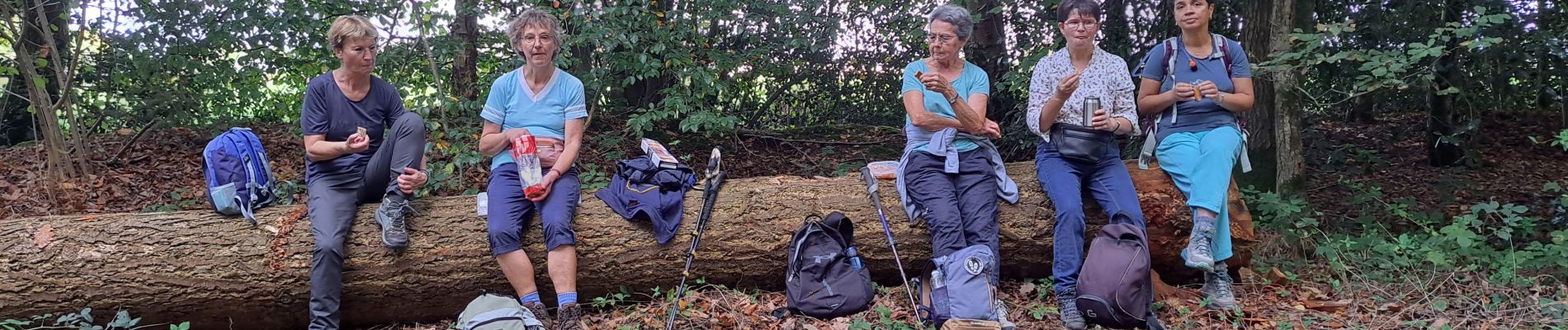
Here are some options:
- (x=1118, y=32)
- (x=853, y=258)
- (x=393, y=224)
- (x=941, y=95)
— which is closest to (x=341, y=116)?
(x=393, y=224)

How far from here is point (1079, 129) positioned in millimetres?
4242

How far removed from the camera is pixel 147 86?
751cm

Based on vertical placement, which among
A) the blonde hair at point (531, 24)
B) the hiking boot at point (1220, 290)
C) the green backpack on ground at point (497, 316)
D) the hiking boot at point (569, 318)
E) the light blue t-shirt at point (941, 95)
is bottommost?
the hiking boot at point (1220, 290)

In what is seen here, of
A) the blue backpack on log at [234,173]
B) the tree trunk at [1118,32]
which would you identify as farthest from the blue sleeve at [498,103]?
the tree trunk at [1118,32]

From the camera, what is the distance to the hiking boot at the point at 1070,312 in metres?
3.89

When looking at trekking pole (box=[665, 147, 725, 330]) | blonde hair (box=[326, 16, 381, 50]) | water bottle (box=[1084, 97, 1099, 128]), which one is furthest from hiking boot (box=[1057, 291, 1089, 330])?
blonde hair (box=[326, 16, 381, 50])

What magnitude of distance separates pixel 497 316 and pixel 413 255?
758mm

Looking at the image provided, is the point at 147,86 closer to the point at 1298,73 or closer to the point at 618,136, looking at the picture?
the point at 618,136

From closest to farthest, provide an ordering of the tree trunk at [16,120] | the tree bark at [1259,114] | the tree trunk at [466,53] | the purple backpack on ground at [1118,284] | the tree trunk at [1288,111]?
1. the purple backpack on ground at [1118,284]
2. the tree trunk at [1288,111]
3. the tree bark at [1259,114]
4. the tree trunk at [466,53]
5. the tree trunk at [16,120]

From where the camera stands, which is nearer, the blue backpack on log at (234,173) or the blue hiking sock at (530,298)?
the blue hiking sock at (530,298)

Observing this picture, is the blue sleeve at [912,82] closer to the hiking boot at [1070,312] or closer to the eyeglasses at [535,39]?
the hiking boot at [1070,312]

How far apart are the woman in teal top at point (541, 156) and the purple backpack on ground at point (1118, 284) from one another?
227 centimetres

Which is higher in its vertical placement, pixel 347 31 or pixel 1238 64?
pixel 347 31

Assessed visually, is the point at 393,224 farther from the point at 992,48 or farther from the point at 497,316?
the point at 992,48
